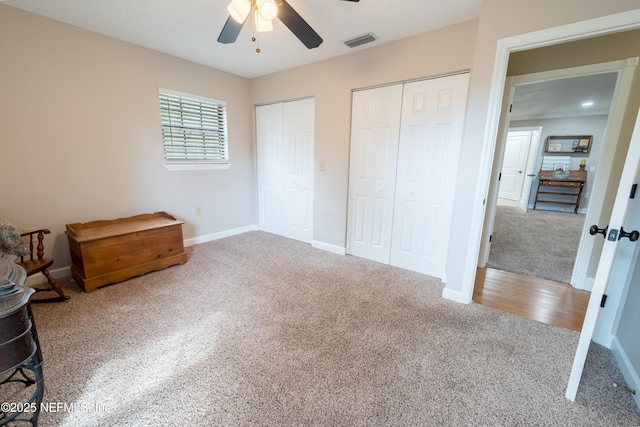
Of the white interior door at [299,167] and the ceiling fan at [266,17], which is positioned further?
the white interior door at [299,167]

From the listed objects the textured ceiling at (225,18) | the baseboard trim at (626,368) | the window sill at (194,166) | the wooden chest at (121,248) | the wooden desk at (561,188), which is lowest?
the baseboard trim at (626,368)

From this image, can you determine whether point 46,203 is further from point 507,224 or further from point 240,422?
point 507,224

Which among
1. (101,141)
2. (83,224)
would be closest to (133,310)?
(83,224)

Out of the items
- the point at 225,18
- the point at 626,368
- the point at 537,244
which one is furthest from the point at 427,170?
the point at 537,244

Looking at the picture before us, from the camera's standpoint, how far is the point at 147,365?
5.11ft

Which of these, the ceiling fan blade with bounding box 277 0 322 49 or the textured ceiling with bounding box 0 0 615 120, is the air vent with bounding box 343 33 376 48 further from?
the ceiling fan blade with bounding box 277 0 322 49

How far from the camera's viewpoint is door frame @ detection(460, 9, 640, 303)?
1.58 meters

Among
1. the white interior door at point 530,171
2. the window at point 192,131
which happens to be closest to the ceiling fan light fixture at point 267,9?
the window at point 192,131

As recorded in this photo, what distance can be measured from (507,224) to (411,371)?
5.01 m

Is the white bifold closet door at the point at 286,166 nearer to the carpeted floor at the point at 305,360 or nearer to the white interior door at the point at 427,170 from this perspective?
the white interior door at the point at 427,170

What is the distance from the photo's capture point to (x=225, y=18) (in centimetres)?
228

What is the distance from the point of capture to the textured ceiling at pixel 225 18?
2066mm

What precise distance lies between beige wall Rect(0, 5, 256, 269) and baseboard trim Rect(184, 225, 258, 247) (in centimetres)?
13

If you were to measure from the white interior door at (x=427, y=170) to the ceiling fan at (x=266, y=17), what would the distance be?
4.33 feet
